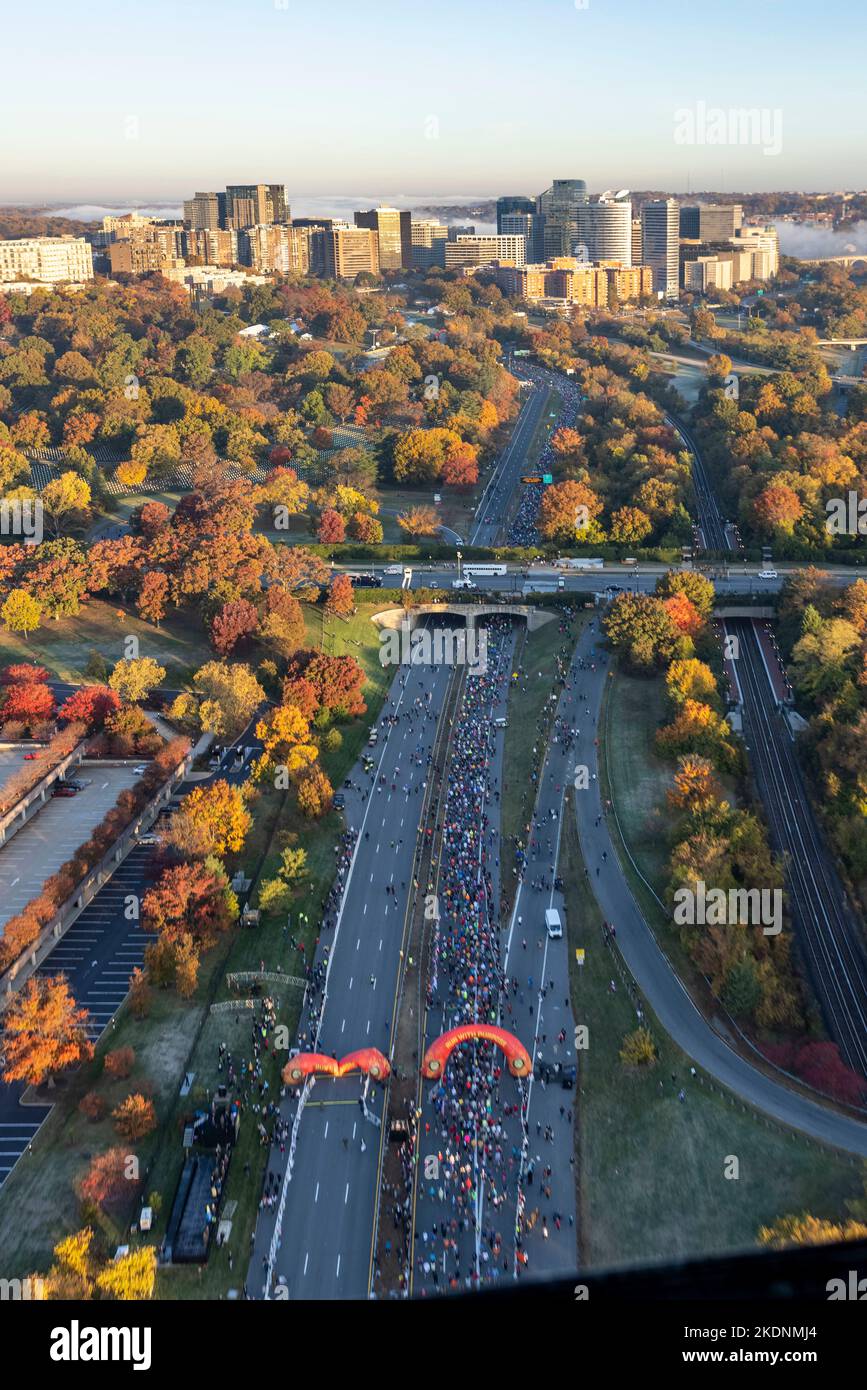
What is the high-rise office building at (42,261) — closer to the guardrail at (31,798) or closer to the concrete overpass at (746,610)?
the concrete overpass at (746,610)

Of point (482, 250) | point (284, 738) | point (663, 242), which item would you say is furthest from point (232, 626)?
point (663, 242)

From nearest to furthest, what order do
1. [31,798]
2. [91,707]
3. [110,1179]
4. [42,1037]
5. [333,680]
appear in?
[110,1179]
[42,1037]
[31,798]
[91,707]
[333,680]

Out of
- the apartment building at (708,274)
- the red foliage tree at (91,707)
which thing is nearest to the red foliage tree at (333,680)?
the red foliage tree at (91,707)

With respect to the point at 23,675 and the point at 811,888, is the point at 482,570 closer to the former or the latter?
the point at 23,675

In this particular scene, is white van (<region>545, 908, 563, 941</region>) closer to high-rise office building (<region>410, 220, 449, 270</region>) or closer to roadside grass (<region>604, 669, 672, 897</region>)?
roadside grass (<region>604, 669, 672, 897</region>)

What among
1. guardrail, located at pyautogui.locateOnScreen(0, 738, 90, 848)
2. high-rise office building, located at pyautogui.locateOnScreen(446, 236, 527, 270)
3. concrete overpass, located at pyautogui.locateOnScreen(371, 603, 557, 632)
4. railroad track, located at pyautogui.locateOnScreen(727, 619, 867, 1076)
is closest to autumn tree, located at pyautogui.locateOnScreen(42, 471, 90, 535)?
Result: concrete overpass, located at pyautogui.locateOnScreen(371, 603, 557, 632)

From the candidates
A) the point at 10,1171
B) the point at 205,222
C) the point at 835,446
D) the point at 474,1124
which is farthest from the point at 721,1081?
the point at 205,222
